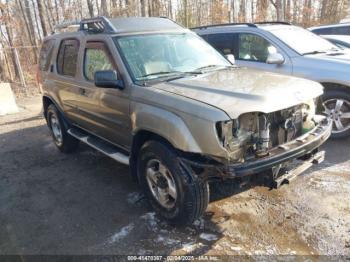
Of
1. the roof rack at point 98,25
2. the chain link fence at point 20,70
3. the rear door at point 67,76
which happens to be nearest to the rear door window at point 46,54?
the rear door at point 67,76

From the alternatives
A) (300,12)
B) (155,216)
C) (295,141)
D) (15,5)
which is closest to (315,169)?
(295,141)

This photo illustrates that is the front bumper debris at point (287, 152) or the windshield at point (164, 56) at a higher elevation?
the windshield at point (164, 56)

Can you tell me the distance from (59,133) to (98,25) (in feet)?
8.01

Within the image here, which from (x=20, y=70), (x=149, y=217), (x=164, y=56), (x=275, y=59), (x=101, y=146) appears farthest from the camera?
(x=20, y=70)

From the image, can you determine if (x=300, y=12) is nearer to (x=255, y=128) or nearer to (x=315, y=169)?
(x=315, y=169)

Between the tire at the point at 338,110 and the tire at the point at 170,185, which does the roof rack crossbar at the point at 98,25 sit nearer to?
the tire at the point at 170,185

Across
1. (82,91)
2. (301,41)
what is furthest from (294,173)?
(301,41)

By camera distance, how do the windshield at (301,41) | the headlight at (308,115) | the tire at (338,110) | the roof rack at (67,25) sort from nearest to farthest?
1. the headlight at (308,115)
2. the tire at (338,110)
3. the roof rack at (67,25)
4. the windshield at (301,41)

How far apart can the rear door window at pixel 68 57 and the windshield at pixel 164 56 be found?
3.81 feet

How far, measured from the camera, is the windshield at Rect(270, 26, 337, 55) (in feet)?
19.5

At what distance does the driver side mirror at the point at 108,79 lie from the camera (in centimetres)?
363

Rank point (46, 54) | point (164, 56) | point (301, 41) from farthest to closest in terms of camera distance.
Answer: point (301, 41)
point (46, 54)
point (164, 56)

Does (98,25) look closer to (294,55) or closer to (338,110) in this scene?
(294,55)

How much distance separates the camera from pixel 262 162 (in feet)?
9.66
